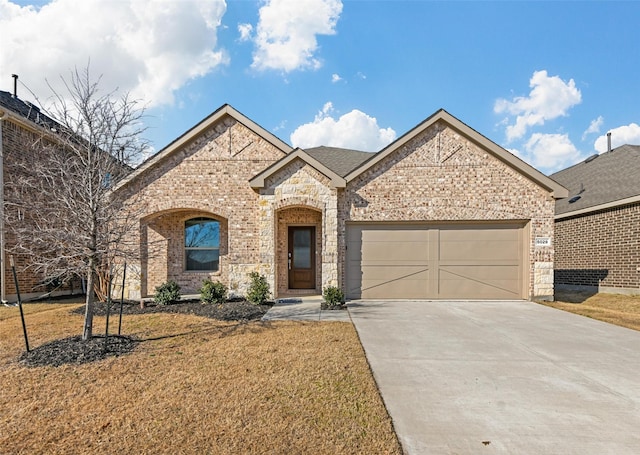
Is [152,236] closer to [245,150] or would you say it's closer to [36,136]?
[245,150]

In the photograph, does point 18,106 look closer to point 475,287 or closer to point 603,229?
point 475,287

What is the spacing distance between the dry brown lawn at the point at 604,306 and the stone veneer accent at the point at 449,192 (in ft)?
3.01

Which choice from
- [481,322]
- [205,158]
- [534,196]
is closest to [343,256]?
[481,322]

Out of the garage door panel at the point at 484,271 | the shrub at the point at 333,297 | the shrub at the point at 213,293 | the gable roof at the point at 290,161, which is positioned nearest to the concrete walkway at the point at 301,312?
the shrub at the point at 333,297

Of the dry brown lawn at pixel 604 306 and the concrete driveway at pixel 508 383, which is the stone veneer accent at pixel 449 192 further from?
the concrete driveway at pixel 508 383

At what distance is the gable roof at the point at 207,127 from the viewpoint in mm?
10047

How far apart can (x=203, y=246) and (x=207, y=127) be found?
13.1 feet

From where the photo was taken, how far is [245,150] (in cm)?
1046

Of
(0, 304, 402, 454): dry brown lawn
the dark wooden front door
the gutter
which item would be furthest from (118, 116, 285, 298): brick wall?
the gutter

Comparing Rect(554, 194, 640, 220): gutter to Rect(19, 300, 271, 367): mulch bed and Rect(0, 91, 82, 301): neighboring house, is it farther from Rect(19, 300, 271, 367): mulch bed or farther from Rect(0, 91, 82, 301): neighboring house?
Rect(0, 91, 82, 301): neighboring house

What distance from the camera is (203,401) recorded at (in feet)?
11.5

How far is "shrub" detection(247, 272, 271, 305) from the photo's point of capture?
8.94 meters

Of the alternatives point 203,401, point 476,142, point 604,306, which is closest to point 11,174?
point 203,401

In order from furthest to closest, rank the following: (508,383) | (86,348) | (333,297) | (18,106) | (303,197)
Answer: (18,106), (303,197), (333,297), (86,348), (508,383)
